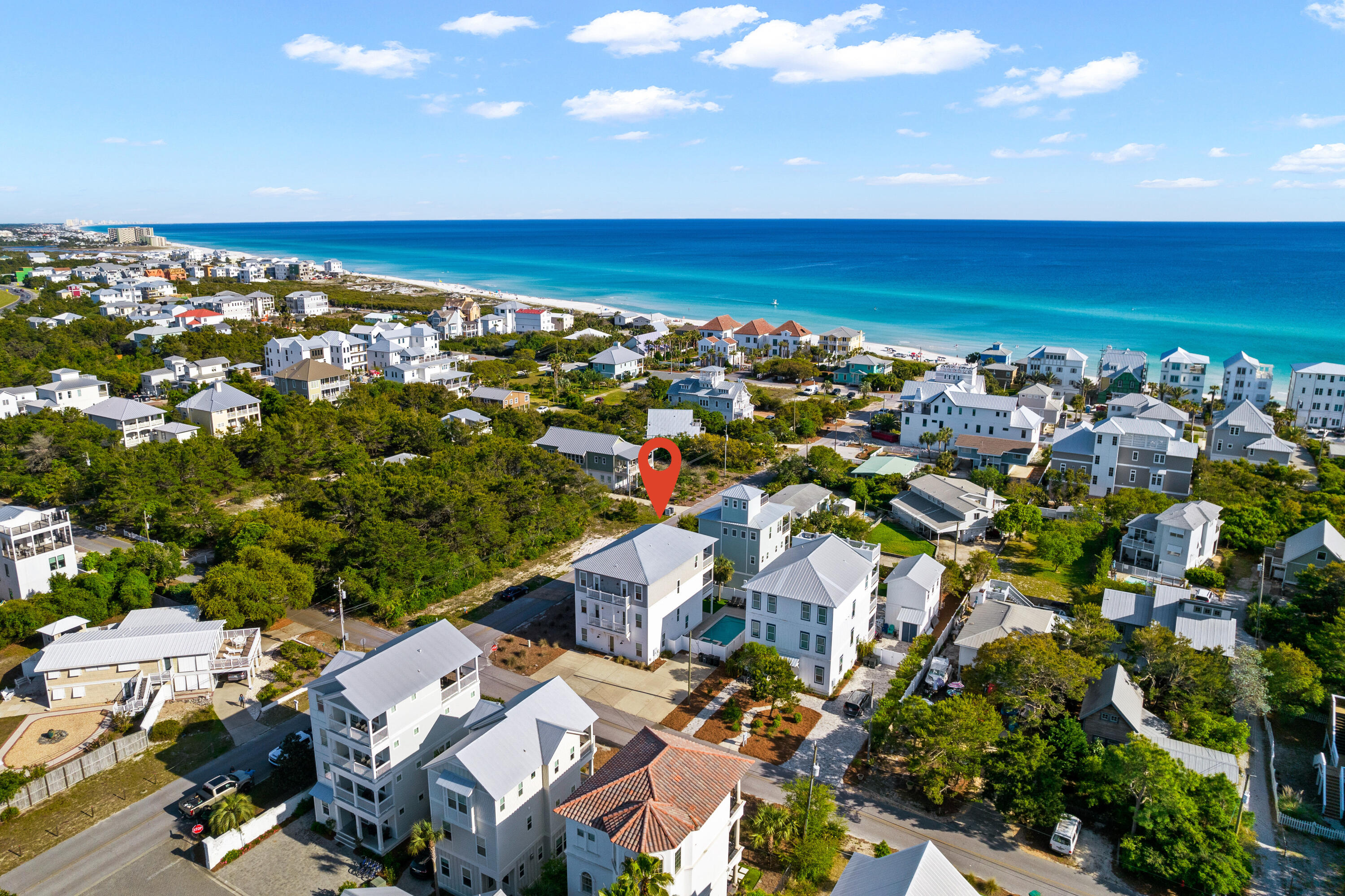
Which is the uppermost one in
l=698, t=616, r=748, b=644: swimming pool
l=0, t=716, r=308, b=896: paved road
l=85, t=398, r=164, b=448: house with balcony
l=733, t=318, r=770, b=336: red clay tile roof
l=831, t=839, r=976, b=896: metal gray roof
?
l=733, t=318, r=770, b=336: red clay tile roof

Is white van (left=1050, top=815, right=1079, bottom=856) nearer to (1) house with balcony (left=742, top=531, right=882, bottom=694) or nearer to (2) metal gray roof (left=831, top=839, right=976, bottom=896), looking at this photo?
(2) metal gray roof (left=831, top=839, right=976, bottom=896)

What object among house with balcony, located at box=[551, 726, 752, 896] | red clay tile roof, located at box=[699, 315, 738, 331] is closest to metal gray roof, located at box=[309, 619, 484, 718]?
house with balcony, located at box=[551, 726, 752, 896]

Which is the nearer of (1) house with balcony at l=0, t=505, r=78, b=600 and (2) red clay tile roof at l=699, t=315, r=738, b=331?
(1) house with balcony at l=0, t=505, r=78, b=600

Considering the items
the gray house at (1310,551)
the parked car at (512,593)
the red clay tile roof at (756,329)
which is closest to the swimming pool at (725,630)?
the parked car at (512,593)

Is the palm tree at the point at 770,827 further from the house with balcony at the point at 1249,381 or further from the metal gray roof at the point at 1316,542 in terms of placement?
the house with balcony at the point at 1249,381

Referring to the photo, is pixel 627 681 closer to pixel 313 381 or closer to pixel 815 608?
pixel 815 608

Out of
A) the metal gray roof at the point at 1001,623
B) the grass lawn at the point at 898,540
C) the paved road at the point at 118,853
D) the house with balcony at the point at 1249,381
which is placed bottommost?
the paved road at the point at 118,853
